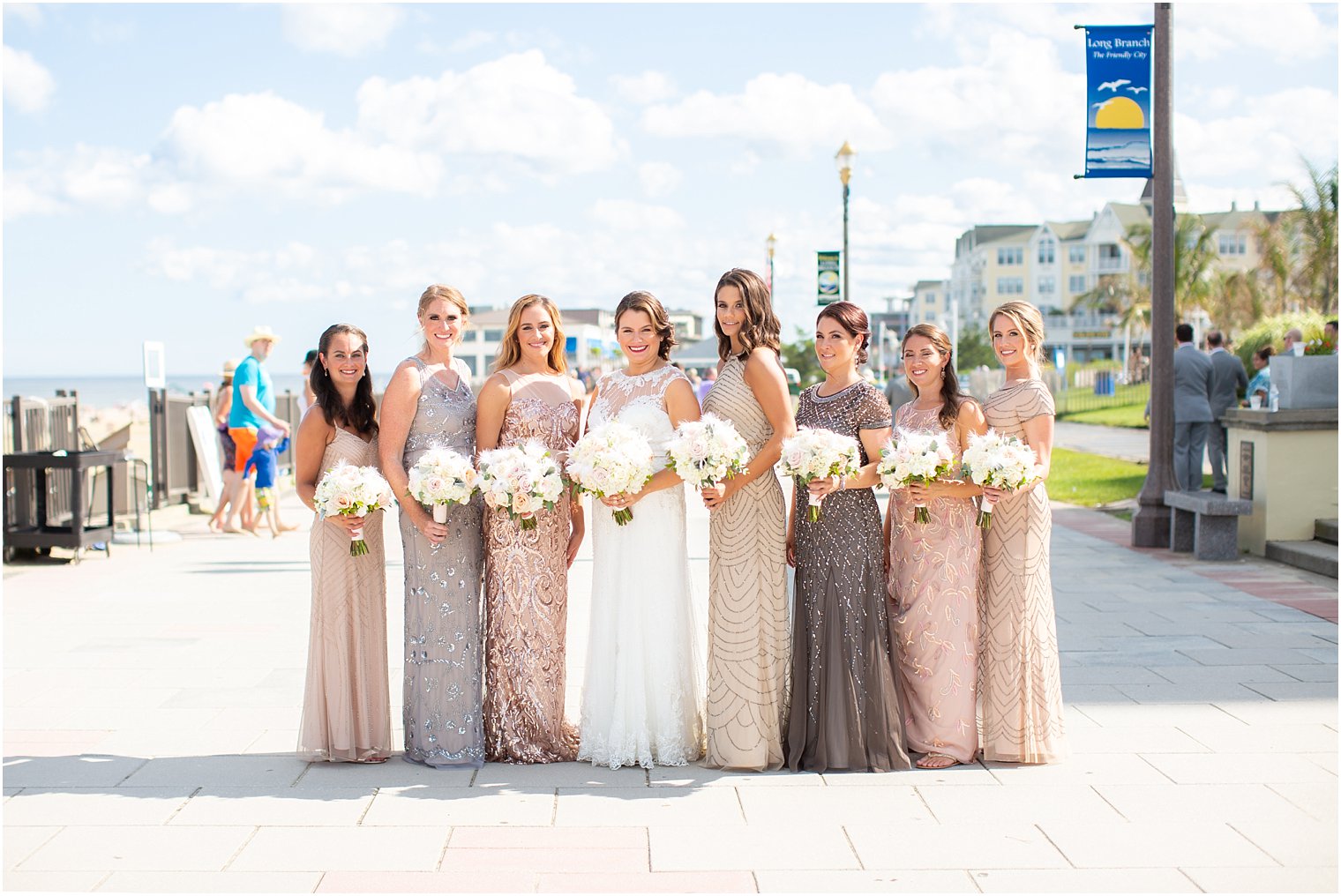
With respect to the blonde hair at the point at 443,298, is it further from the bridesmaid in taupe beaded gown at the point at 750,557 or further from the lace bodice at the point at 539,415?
the bridesmaid in taupe beaded gown at the point at 750,557

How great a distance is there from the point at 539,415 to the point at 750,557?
1.22 m

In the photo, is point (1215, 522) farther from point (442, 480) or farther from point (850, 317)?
point (442, 480)

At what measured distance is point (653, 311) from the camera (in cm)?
573

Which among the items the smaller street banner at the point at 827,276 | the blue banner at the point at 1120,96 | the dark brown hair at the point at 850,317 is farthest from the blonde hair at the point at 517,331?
the smaller street banner at the point at 827,276

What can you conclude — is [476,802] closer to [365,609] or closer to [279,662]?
[365,609]

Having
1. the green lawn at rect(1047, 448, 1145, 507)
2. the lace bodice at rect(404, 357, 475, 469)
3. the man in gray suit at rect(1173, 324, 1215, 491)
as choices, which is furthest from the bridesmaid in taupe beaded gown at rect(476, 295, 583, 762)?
the green lawn at rect(1047, 448, 1145, 507)

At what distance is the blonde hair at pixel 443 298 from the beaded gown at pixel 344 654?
0.75m

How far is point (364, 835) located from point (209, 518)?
12124 mm

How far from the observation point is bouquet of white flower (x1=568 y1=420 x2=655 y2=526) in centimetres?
527

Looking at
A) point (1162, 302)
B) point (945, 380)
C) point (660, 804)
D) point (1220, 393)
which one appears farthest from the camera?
point (1220, 393)

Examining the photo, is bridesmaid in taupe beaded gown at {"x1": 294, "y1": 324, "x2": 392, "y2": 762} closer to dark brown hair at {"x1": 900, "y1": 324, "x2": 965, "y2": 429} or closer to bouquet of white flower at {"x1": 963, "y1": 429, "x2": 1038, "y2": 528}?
dark brown hair at {"x1": 900, "y1": 324, "x2": 965, "y2": 429}

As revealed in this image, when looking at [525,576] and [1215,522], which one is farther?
[1215,522]

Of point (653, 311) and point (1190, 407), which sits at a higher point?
point (653, 311)

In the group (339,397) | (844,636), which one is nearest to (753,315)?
(844,636)
